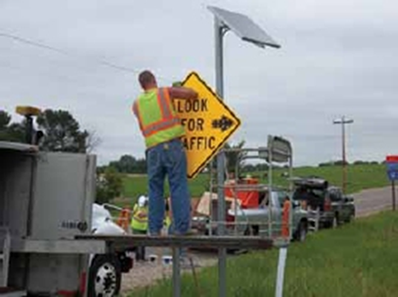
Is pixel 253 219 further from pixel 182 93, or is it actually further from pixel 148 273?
pixel 148 273

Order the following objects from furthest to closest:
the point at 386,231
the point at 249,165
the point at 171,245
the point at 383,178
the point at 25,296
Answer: the point at 383,178, the point at 386,231, the point at 249,165, the point at 25,296, the point at 171,245

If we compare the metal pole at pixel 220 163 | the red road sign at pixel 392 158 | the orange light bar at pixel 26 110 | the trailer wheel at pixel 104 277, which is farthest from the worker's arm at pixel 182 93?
the red road sign at pixel 392 158

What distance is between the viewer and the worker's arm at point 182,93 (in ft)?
24.4

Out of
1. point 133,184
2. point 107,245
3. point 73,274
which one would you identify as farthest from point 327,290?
point 133,184

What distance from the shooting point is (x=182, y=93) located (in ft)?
24.4

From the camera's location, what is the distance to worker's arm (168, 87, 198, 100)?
743 centimetres

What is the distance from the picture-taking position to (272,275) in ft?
42.2

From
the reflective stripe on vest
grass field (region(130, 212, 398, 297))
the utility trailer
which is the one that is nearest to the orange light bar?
the utility trailer

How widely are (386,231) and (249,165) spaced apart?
1738 cm

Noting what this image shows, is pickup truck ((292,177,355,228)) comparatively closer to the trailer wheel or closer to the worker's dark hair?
the trailer wheel

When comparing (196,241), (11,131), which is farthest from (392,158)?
(196,241)

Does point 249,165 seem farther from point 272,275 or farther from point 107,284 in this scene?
point 272,275

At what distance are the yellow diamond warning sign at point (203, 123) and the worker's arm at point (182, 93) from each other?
0.20 ft

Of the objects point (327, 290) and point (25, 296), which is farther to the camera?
point (327, 290)
